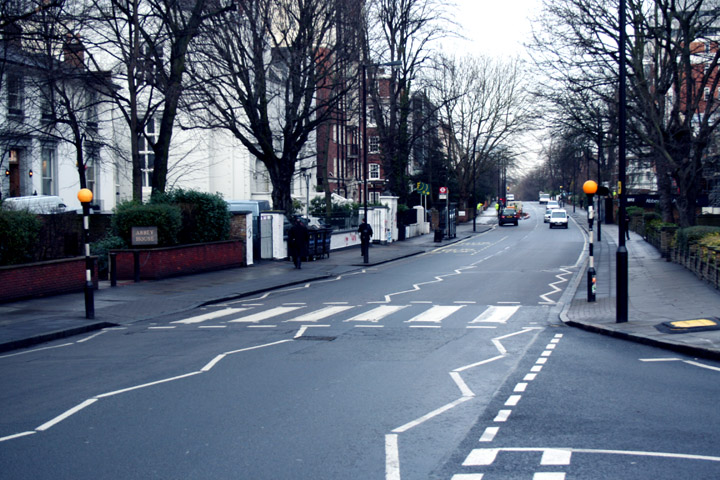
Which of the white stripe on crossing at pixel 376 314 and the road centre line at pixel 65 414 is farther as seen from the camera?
the white stripe on crossing at pixel 376 314

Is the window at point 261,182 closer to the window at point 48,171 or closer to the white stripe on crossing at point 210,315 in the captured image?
the window at point 48,171

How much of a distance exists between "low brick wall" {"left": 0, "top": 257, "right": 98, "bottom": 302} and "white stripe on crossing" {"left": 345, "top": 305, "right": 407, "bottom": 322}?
8.96 metres

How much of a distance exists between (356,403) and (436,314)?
8330 mm

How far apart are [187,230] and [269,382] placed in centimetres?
1781

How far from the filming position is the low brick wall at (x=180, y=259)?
23.3 meters

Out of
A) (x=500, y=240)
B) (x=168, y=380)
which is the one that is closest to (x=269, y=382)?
(x=168, y=380)

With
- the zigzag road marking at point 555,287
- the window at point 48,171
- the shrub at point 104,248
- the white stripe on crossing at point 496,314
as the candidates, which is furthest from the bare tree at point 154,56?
the zigzag road marking at point 555,287

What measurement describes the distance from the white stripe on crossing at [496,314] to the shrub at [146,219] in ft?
39.6

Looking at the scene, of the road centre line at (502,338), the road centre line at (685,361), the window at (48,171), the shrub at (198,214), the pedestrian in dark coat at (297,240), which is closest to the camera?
the road centre line at (685,361)

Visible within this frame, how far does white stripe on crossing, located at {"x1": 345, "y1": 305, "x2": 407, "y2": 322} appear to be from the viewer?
50.5 ft

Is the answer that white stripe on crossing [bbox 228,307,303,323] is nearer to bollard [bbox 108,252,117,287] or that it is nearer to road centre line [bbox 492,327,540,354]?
road centre line [bbox 492,327,540,354]

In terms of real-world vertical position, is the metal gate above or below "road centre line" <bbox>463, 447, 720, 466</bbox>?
above

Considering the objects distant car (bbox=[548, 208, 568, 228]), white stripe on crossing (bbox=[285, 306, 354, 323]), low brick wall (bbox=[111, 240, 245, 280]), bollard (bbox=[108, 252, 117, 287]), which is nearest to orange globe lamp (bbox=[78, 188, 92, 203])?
white stripe on crossing (bbox=[285, 306, 354, 323])

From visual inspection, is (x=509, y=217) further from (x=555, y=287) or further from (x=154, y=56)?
(x=154, y=56)
